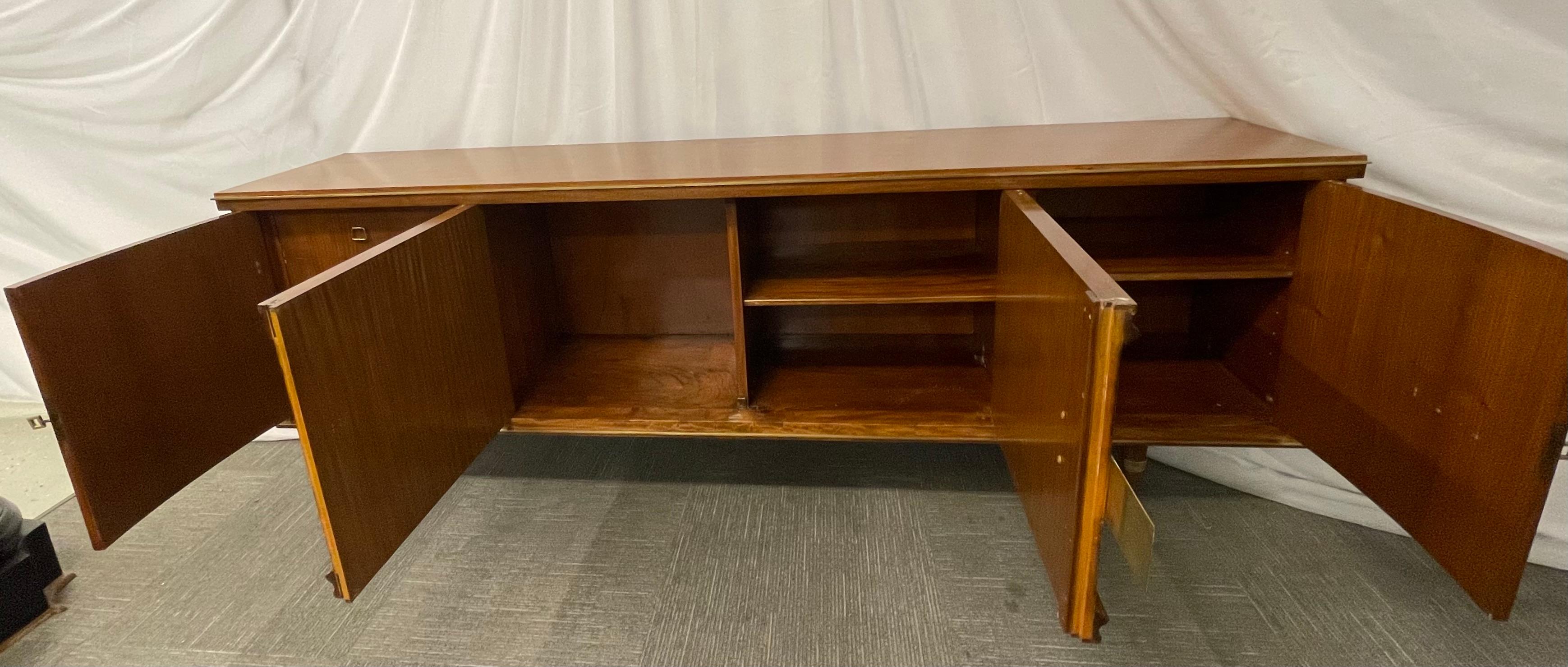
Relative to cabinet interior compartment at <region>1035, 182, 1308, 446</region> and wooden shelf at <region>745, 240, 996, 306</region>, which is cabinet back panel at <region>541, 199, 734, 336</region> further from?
cabinet interior compartment at <region>1035, 182, 1308, 446</region>

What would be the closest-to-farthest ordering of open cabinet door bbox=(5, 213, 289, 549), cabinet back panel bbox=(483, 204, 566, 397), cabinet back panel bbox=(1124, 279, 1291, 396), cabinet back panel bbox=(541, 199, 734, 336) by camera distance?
open cabinet door bbox=(5, 213, 289, 549) → cabinet back panel bbox=(1124, 279, 1291, 396) → cabinet back panel bbox=(483, 204, 566, 397) → cabinet back panel bbox=(541, 199, 734, 336)

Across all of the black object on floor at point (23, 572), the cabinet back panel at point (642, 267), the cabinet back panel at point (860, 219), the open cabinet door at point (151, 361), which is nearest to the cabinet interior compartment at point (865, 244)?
the cabinet back panel at point (860, 219)

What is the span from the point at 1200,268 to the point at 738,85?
83 centimetres

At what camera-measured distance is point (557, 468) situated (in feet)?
5.18

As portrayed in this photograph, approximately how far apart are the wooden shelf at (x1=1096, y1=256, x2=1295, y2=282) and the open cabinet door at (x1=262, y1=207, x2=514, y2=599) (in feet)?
2.82

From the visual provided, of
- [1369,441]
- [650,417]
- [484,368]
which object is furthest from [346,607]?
[1369,441]

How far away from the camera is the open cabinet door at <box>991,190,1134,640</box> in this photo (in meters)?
0.65

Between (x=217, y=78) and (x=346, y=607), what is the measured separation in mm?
1090

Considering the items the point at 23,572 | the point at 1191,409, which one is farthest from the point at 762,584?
the point at 23,572

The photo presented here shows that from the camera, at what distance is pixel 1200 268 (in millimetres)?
1050

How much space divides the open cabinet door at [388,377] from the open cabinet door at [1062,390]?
699 millimetres

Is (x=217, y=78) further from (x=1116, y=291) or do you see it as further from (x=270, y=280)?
(x=1116, y=291)

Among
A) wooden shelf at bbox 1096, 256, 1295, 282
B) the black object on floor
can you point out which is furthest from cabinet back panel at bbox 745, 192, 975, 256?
the black object on floor

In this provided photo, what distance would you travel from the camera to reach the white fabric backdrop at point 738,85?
1137 millimetres
